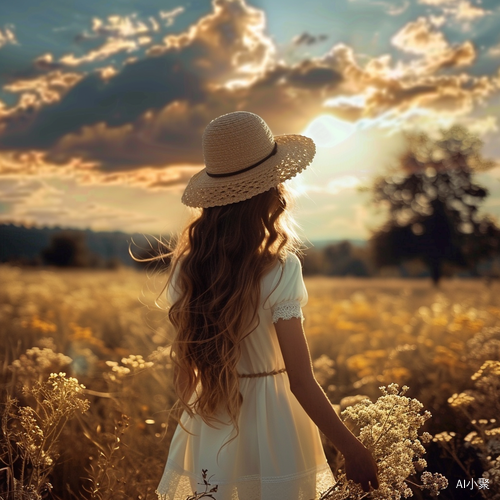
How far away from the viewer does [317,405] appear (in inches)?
72.7

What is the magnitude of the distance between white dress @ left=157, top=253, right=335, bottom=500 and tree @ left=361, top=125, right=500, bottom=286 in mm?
22107

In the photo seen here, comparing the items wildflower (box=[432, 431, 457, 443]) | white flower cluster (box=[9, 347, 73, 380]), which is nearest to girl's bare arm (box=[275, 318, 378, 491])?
wildflower (box=[432, 431, 457, 443])

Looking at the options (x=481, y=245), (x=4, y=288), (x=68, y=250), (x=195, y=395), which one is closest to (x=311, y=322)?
(x=195, y=395)

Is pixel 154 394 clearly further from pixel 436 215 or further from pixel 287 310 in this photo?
pixel 436 215

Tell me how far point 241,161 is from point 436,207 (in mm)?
22682

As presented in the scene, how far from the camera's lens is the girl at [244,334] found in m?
1.99

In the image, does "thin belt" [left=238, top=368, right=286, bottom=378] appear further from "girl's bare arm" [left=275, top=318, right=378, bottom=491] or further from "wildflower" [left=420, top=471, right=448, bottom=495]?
"wildflower" [left=420, top=471, right=448, bottom=495]

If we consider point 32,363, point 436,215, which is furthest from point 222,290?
point 436,215

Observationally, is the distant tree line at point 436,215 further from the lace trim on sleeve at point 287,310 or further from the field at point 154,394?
the lace trim on sleeve at point 287,310

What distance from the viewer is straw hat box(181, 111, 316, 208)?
2.10 meters

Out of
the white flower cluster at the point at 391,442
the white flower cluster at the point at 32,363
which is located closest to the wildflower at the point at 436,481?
the white flower cluster at the point at 391,442

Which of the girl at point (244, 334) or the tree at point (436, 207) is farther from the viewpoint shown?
the tree at point (436, 207)

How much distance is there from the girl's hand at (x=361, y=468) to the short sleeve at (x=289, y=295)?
525 millimetres

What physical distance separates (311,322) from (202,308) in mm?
4784
